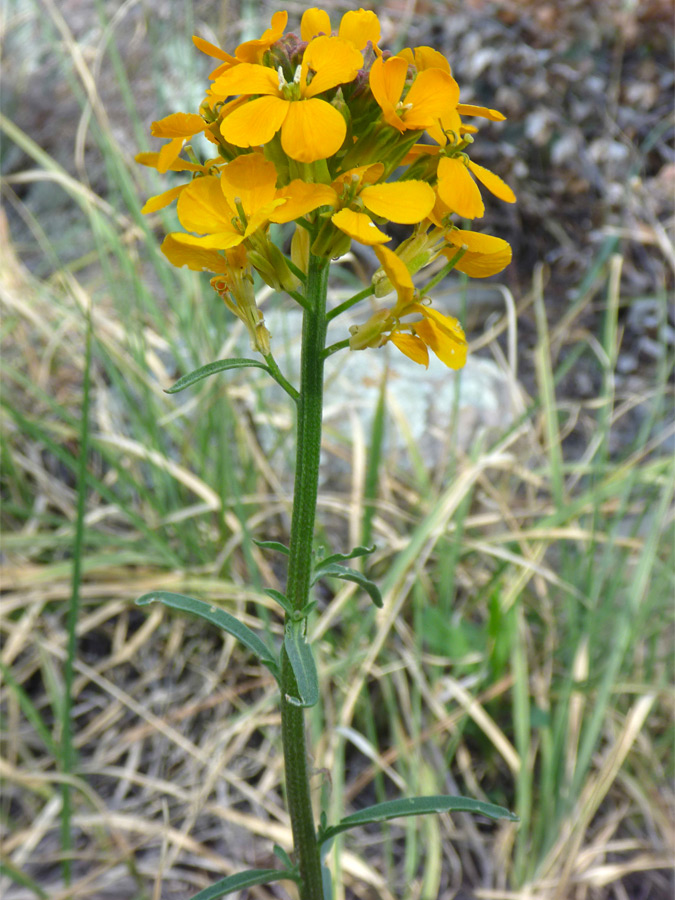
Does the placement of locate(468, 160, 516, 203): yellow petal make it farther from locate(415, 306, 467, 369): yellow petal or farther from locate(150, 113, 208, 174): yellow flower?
locate(150, 113, 208, 174): yellow flower

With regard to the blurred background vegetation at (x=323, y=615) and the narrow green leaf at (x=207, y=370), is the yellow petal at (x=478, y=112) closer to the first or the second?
the narrow green leaf at (x=207, y=370)

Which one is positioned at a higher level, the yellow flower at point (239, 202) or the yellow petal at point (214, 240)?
the yellow flower at point (239, 202)

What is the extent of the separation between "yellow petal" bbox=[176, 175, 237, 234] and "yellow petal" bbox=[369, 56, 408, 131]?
16cm

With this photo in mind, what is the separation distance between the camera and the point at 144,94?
364 centimetres

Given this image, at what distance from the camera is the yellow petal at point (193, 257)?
2.37ft

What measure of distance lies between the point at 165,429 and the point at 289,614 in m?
1.65

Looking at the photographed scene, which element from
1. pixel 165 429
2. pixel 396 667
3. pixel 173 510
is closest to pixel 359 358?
pixel 165 429

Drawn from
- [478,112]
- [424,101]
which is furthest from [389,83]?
[478,112]

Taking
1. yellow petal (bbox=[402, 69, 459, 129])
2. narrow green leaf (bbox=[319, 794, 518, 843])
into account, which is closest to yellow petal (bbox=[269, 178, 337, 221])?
A: yellow petal (bbox=[402, 69, 459, 129])

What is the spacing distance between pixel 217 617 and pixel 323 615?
1.04 meters

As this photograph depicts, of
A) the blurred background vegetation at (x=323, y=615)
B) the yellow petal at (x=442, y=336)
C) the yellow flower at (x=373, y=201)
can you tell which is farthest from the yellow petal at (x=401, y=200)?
the blurred background vegetation at (x=323, y=615)

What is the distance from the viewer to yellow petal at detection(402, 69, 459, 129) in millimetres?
669

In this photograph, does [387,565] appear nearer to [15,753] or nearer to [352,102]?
[15,753]

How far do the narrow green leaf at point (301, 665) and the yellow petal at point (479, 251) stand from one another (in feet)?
1.32
